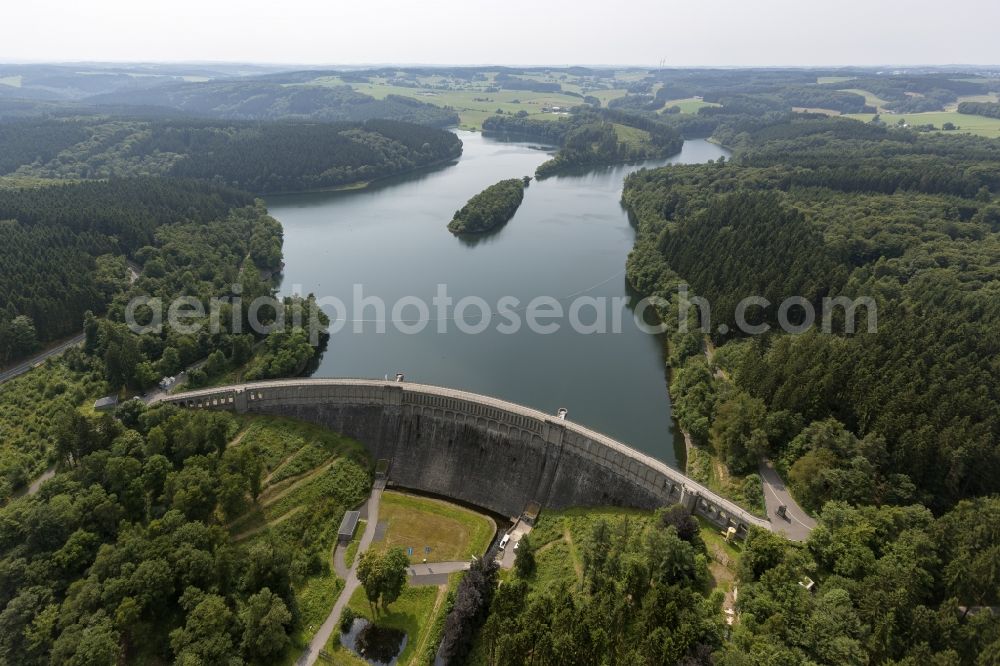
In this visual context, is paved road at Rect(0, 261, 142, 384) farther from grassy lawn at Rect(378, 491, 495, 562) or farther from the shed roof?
grassy lawn at Rect(378, 491, 495, 562)

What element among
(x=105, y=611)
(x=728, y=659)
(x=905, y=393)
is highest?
(x=905, y=393)

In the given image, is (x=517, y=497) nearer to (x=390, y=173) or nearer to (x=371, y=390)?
(x=371, y=390)

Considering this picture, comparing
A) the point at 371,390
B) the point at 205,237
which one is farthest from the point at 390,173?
the point at 371,390

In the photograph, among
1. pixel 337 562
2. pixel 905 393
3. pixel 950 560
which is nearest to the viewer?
pixel 950 560

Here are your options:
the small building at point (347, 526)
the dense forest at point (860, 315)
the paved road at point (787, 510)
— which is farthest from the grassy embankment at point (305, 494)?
the dense forest at point (860, 315)

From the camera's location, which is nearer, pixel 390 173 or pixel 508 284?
pixel 508 284

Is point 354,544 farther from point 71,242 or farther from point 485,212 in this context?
point 485,212
